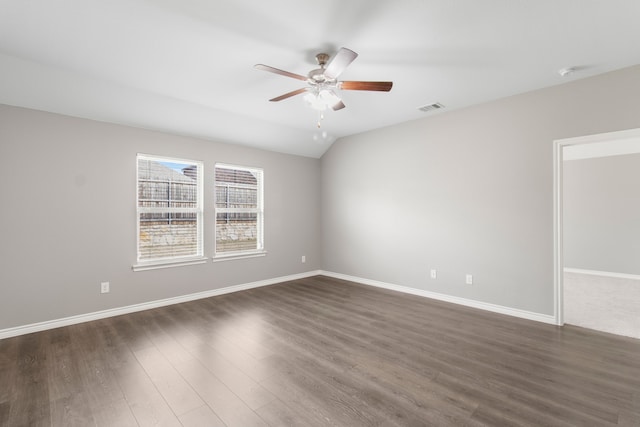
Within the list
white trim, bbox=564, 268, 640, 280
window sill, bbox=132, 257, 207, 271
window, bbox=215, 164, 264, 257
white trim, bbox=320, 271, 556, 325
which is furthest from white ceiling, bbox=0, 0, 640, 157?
white trim, bbox=564, 268, 640, 280

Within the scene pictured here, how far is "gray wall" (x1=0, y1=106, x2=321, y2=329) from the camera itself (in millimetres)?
3061

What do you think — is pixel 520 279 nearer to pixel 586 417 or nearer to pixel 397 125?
A: pixel 586 417

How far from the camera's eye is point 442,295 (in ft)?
13.9

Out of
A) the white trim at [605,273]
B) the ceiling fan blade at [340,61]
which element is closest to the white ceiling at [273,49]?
the ceiling fan blade at [340,61]

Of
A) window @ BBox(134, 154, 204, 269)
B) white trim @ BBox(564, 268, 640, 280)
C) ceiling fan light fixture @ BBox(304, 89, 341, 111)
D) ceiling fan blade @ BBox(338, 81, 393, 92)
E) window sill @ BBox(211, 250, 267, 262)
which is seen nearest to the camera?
ceiling fan blade @ BBox(338, 81, 393, 92)

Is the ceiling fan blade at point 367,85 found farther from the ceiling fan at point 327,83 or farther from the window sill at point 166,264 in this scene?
the window sill at point 166,264

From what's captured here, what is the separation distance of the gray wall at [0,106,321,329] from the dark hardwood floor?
359mm

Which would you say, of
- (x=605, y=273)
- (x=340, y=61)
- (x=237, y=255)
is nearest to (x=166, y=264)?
(x=237, y=255)

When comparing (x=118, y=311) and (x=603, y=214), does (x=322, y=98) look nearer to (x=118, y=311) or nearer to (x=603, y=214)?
(x=118, y=311)

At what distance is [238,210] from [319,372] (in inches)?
128

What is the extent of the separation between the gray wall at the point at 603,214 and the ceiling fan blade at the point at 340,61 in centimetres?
660

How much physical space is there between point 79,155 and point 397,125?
175 inches

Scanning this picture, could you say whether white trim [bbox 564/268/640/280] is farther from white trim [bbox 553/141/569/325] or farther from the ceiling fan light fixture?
the ceiling fan light fixture

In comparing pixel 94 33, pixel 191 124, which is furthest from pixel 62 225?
pixel 94 33
